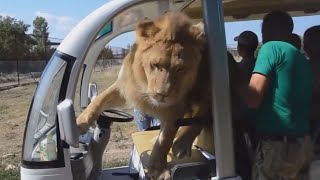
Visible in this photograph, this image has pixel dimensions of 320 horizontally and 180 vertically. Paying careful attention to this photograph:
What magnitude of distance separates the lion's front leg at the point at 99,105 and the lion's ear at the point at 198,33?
0.74 m

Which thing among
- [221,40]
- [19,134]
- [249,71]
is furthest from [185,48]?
[19,134]

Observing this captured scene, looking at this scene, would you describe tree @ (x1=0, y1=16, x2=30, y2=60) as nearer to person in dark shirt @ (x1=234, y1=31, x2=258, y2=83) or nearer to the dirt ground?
the dirt ground

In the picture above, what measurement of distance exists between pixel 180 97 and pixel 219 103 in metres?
0.27

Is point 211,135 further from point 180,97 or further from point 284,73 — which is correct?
point 284,73

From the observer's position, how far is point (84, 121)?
10.2ft

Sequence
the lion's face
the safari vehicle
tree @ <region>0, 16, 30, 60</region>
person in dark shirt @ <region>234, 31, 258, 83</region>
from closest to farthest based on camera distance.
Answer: the safari vehicle → the lion's face → person in dark shirt @ <region>234, 31, 258, 83</region> → tree @ <region>0, 16, 30, 60</region>

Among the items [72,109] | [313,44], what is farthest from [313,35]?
[72,109]

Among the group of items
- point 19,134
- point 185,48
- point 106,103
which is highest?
point 185,48

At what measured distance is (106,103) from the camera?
3.24 meters

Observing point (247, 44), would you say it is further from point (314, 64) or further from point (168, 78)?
point (168, 78)

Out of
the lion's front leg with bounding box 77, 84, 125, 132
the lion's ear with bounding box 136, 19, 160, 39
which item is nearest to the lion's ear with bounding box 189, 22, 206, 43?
the lion's ear with bounding box 136, 19, 160, 39

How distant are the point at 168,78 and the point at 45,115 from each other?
69cm

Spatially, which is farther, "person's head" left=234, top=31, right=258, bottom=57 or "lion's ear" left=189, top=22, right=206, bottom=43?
"person's head" left=234, top=31, right=258, bottom=57

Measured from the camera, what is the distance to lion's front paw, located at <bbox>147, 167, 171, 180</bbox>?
2.79 m
